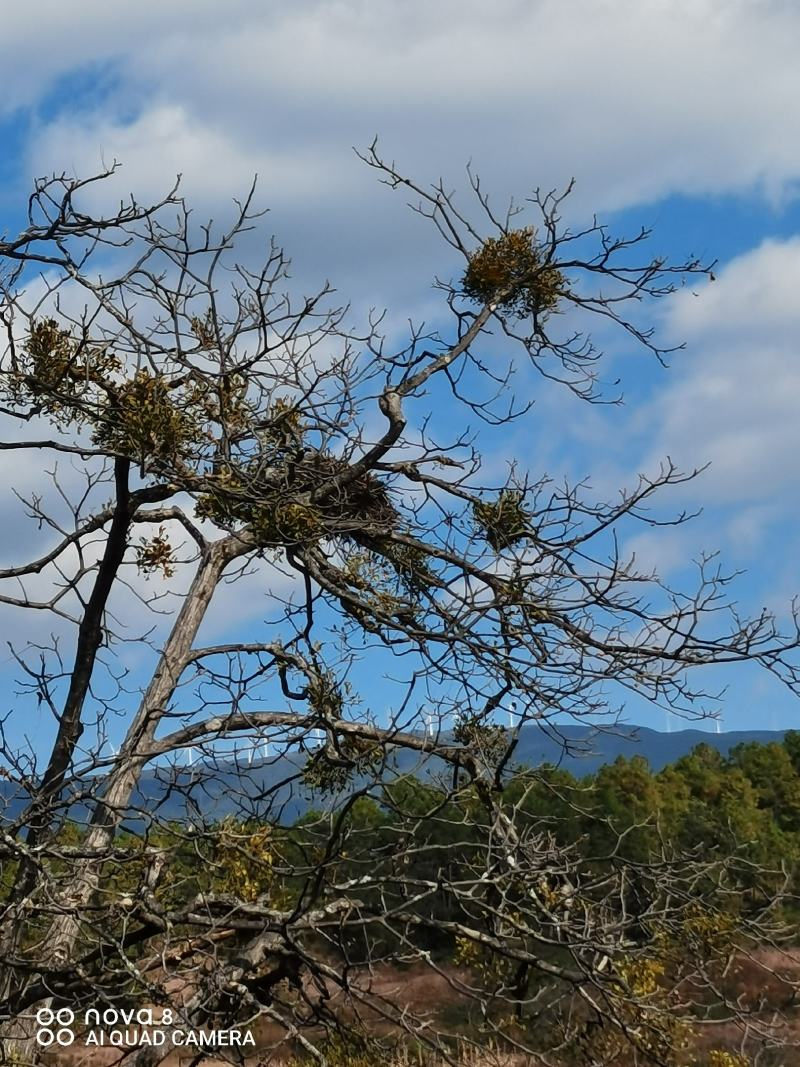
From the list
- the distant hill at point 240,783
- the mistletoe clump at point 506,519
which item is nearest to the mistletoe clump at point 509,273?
the mistletoe clump at point 506,519

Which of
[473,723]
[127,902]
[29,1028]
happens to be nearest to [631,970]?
[473,723]

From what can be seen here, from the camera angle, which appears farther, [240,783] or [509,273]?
[509,273]

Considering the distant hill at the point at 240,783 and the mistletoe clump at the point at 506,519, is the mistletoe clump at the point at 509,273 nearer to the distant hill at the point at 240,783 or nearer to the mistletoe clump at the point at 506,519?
the mistletoe clump at the point at 506,519

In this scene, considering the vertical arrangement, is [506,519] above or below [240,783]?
above

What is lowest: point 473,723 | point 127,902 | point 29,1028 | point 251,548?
point 29,1028

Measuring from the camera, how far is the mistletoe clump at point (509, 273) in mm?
8219

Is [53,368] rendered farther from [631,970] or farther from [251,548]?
[631,970]

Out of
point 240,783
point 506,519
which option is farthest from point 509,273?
point 240,783

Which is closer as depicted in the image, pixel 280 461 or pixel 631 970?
pixel 631 970

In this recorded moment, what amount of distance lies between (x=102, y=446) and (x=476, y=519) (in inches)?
90.8

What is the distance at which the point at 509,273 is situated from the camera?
27.2 feet

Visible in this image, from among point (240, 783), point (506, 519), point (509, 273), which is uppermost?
point (509, 273)

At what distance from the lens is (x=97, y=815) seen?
23.7ft

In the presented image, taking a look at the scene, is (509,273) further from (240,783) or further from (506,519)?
(240,783)
